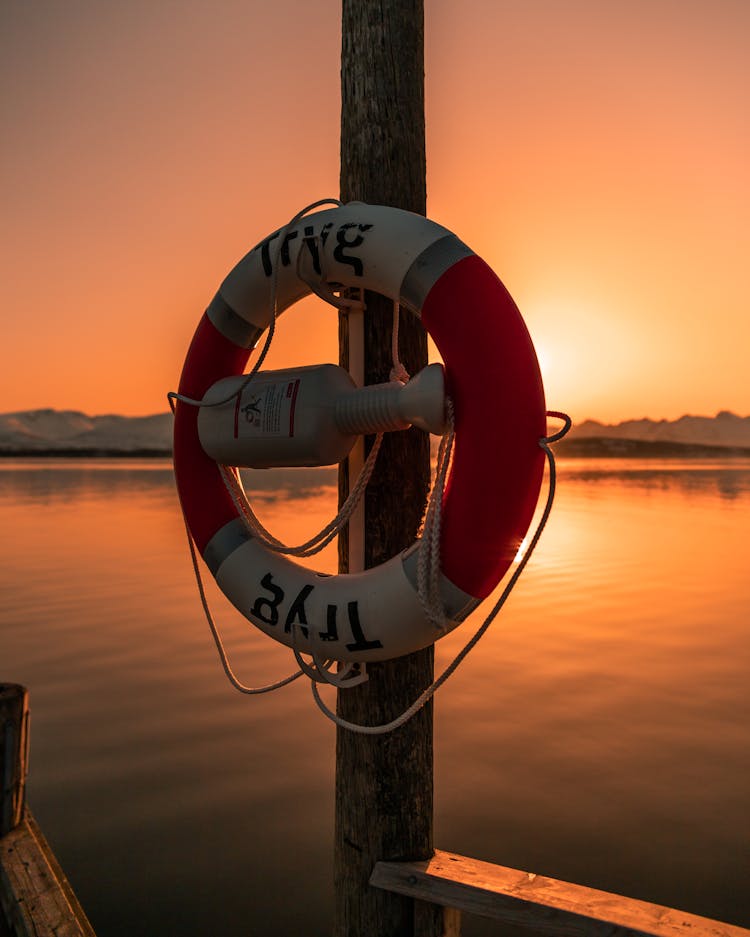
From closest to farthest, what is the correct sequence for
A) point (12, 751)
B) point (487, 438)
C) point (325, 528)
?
point (487, 438), point (325, 528), point (12, 751)

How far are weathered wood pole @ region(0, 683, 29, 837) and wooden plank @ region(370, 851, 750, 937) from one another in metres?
1.28

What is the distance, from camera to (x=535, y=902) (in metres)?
1.68

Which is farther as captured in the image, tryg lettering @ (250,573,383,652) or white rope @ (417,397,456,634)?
tryg lettering @ (250,573,383,652)

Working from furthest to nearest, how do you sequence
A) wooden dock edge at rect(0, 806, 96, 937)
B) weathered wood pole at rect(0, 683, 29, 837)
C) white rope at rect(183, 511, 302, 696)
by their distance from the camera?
weathered wood pole at rect(0, 683, 29, 837)
wooden dock edge at rect(0, 806, 96, 937)
white rope at rect(183, 511, 302, 696)

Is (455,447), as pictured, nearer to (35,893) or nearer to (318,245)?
(318,245)

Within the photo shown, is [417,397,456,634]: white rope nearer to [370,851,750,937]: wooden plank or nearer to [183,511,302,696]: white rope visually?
[183,511,302,696]: white rope

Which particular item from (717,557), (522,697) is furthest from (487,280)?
(717,557)

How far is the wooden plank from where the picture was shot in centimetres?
158

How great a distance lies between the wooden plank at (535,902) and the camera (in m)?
1.58

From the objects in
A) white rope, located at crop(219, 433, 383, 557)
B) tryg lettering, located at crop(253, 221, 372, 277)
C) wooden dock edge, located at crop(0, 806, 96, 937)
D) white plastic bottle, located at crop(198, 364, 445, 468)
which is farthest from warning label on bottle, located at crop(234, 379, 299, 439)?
wooden dock edge, located at crop(0, 806, 96, 937)

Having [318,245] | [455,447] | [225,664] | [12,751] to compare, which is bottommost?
[12,751]

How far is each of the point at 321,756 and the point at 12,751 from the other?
1661 mm

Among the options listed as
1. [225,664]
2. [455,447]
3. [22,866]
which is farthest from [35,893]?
[455,447]

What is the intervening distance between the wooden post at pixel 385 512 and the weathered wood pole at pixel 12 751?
1.14 meters
